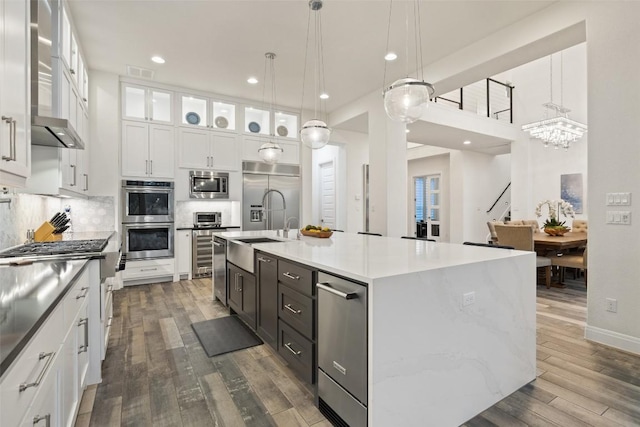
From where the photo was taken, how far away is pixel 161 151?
5066 mm

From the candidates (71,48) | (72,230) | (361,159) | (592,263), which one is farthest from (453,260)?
(361,159)

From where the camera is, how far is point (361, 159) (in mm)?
7148

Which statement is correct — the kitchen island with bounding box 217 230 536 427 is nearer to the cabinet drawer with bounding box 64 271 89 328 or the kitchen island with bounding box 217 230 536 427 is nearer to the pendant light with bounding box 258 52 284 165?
the cabinet drawer with bounding box 64 271 89 328

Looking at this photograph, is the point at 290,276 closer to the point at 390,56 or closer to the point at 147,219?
the point at 390,56

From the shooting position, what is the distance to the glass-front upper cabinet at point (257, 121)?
5.99 meters

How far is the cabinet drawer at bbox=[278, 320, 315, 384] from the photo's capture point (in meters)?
1.91

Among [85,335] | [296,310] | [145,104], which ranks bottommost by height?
[85,335]

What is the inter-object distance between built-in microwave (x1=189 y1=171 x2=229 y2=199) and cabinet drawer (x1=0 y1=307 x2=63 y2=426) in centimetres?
429

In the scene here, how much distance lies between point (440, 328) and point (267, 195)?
480cm

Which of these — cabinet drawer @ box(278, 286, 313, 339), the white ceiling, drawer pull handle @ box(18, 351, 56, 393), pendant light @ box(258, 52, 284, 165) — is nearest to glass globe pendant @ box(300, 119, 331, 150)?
pendant light @ box(258, 52, 284, 165)

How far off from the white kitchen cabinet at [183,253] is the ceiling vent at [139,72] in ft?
7.98

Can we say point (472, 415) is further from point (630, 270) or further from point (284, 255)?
point (630, 270)

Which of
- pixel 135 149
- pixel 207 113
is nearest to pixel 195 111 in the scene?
pixel 207 113

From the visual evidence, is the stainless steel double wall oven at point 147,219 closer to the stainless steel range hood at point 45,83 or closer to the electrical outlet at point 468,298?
the stainless steel range hood at point 45,83
